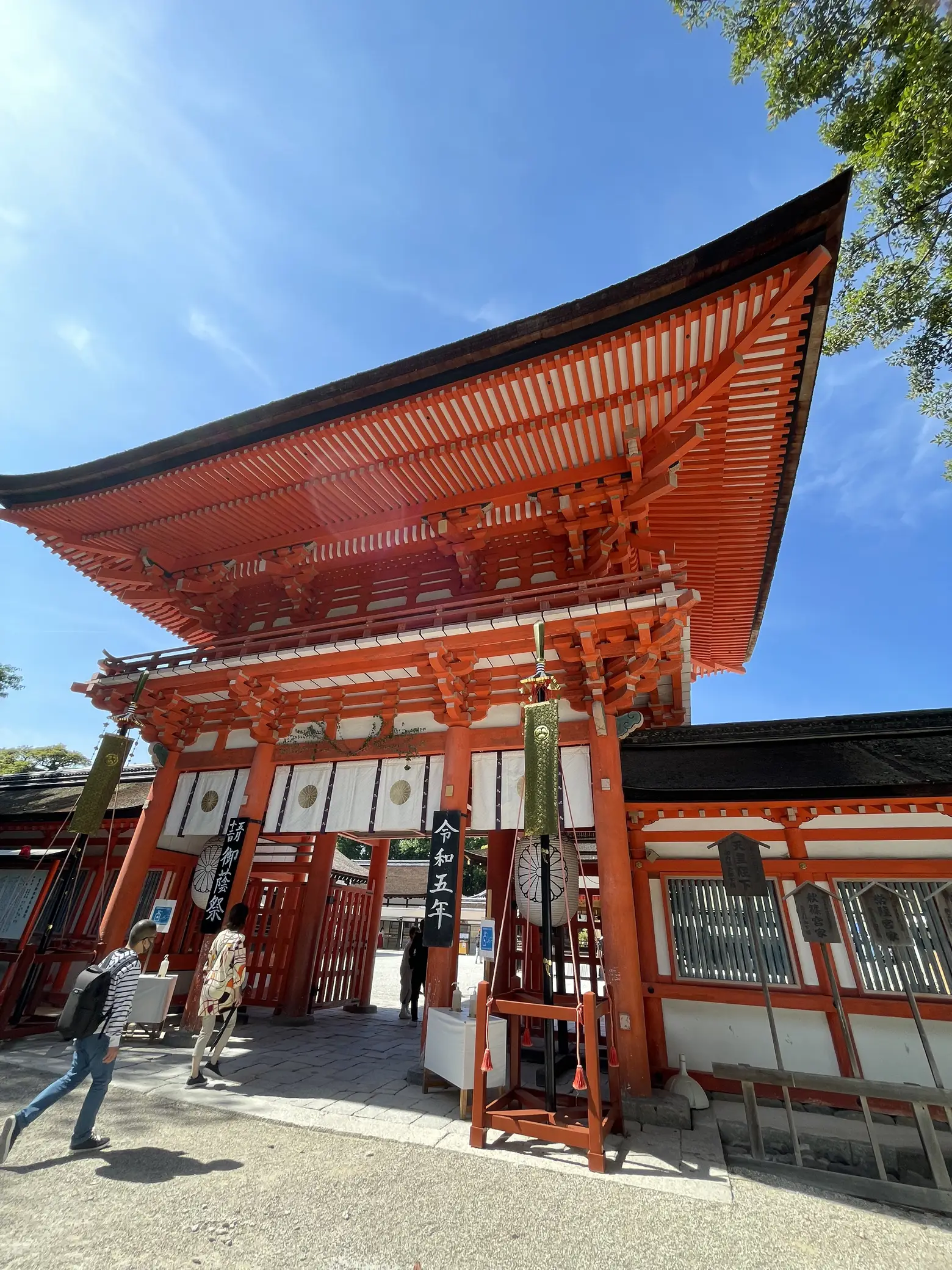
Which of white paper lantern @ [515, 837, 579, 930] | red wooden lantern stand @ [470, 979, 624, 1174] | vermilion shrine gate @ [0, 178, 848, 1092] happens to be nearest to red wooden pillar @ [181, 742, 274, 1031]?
vermilion shrine gate @ [0, 178, 848, 1092]

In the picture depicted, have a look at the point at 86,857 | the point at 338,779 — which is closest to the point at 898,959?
the point at 338,779

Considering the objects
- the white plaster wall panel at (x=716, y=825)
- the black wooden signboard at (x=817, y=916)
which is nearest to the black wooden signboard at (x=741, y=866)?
the black wooden signboard at (x=817, y=916)

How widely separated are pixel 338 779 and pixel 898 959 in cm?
761

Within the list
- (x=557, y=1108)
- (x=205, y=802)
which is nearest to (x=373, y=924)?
(x=205, y=802)

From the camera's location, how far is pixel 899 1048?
619 cm

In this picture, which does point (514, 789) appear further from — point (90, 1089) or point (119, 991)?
point (90, 1089)

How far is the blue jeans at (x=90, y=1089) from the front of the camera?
416cm

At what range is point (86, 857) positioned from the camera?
11648 millimetres

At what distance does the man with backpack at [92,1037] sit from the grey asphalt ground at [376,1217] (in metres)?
0.23

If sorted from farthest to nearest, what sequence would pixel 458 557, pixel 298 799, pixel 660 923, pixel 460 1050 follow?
pixel 298 799 < pixel 458 557 < pixel 660 923 < pixel 460 1050

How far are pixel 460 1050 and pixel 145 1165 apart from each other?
2.80 m

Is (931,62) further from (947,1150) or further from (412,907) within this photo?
(412,907)

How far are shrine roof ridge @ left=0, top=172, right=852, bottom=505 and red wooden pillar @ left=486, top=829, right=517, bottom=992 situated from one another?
6643mm

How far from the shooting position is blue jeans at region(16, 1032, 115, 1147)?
4.16 meters
